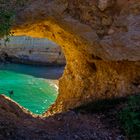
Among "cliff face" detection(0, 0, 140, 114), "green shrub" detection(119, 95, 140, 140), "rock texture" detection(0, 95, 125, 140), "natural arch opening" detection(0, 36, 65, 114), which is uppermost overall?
"cliff face" detection(0, 0, 140, 114)

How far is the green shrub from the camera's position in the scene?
7.04 meters

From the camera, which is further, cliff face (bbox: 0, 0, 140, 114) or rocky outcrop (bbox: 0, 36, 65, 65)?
rocky outcrop (bbox: 0, 36, 65, 65)

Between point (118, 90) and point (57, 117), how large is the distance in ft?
6.40

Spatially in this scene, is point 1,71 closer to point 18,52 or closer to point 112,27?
point 18,52

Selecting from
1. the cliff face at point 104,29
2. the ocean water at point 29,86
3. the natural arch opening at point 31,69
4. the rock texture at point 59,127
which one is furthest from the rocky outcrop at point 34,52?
the rock texture at point 59,127

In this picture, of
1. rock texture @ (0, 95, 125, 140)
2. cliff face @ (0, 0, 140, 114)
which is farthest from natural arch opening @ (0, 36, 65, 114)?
rock texture @ (0, 95, 125, 140)

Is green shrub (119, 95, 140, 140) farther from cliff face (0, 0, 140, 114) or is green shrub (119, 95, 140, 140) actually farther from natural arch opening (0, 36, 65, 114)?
natural arch opening (0, 36, 65, 114)

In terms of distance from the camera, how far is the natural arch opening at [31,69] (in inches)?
739

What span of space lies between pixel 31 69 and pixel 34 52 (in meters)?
1.73

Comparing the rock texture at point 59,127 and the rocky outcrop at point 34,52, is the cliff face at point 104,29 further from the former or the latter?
the rocky outcrop at point 34,52

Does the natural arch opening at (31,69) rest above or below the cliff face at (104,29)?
below

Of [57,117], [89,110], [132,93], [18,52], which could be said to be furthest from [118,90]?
[18,52]

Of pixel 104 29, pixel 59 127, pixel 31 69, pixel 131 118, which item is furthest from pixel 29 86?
pixel 131 118

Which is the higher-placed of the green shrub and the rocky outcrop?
the green shrub
